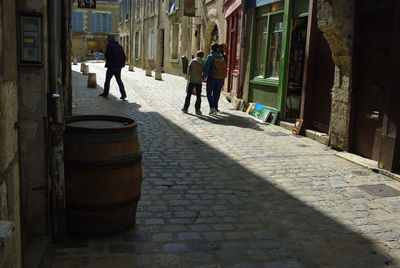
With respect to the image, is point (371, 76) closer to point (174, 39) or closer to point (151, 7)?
point (174, 39)

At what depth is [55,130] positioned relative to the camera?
3.15 meters

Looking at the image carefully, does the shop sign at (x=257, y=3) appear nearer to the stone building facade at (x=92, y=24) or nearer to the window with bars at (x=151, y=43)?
the window with bars at (x=151, y=43)

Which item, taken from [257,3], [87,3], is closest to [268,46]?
[257,3]

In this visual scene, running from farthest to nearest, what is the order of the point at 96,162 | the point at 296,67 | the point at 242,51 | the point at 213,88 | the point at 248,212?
the point at 242,51
the point at 213,88
the point at 296,67
the point at 248,212
the point at 96,162

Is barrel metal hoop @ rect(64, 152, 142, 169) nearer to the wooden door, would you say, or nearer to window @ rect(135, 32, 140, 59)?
the wooden door

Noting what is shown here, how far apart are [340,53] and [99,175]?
16.2 ft

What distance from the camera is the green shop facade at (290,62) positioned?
27.3 ft

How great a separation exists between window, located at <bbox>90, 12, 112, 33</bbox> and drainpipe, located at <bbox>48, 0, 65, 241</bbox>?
5209 cm

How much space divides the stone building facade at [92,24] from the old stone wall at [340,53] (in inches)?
1912

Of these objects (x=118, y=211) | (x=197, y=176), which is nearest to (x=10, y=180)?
(x=118, y=211)

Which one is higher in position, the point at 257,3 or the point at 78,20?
the point at 78,20

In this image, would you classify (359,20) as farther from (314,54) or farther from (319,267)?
(319,267)

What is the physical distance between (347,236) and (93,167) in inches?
89.4

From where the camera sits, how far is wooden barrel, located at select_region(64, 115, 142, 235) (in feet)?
11.1
